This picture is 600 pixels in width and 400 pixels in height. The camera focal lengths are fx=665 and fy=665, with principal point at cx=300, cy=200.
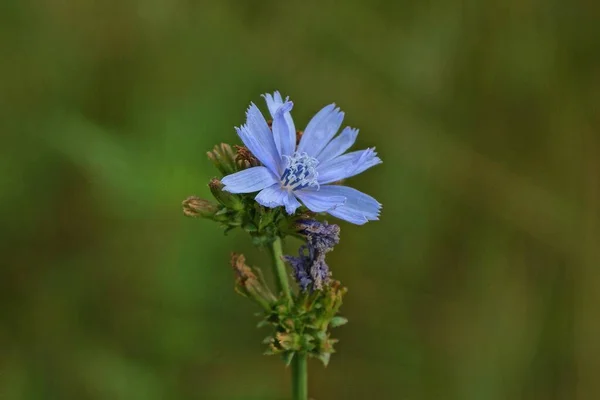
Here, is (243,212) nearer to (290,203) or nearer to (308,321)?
(290,203)

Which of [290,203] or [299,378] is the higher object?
[290,203]

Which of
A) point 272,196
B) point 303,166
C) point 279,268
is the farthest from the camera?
point 279,268

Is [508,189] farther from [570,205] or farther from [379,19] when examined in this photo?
[379,19]

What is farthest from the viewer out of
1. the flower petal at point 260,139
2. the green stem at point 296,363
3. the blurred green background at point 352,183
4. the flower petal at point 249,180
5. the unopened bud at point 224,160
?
the blurred green background at point 352,183

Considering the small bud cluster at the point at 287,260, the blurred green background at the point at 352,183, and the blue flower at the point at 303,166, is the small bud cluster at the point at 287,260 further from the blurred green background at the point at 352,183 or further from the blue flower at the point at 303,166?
the blurred green background at the point at 352,183

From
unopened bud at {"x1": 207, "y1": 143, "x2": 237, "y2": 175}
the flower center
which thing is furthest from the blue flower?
unopened bud at {"x1": 207, "y1": 143, "x2": 237, "y2": 175}

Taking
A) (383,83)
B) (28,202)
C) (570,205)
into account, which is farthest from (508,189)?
(28,202)

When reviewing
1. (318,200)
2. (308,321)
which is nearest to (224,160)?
(318,200)

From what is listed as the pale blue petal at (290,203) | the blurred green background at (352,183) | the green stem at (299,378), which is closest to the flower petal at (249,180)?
the pale blue petal at (290,203)
